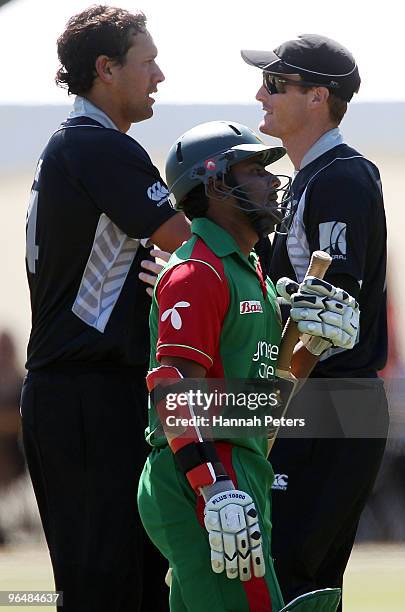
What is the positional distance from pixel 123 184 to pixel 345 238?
74 cm

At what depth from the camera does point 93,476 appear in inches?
170


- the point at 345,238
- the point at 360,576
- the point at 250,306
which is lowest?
the point at 360,576

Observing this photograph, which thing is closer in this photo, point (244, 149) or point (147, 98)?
point (244, 149)

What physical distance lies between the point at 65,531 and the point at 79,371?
1.65ft

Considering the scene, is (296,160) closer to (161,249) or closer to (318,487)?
→ (161,249)

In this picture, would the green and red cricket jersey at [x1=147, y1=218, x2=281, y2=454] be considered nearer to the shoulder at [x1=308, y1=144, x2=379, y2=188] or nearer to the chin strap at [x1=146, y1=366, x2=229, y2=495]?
the chin strap at [x1=146, y1=366, x2=229, y2=495]

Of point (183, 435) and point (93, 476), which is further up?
point (183, 435)

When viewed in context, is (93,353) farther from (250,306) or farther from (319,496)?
(319,496)

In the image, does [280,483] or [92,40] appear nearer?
[92,40]

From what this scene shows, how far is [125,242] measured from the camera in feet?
14.3

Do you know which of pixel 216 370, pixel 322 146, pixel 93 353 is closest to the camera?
pixel 216 370

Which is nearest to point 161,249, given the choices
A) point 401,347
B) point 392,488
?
point 401,347

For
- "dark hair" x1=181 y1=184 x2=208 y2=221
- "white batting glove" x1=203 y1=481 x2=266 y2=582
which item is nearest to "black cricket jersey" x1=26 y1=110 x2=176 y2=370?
"dark hair" x1=181 y1=184 x2=208 y2=221

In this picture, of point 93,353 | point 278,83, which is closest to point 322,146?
point 278,83
